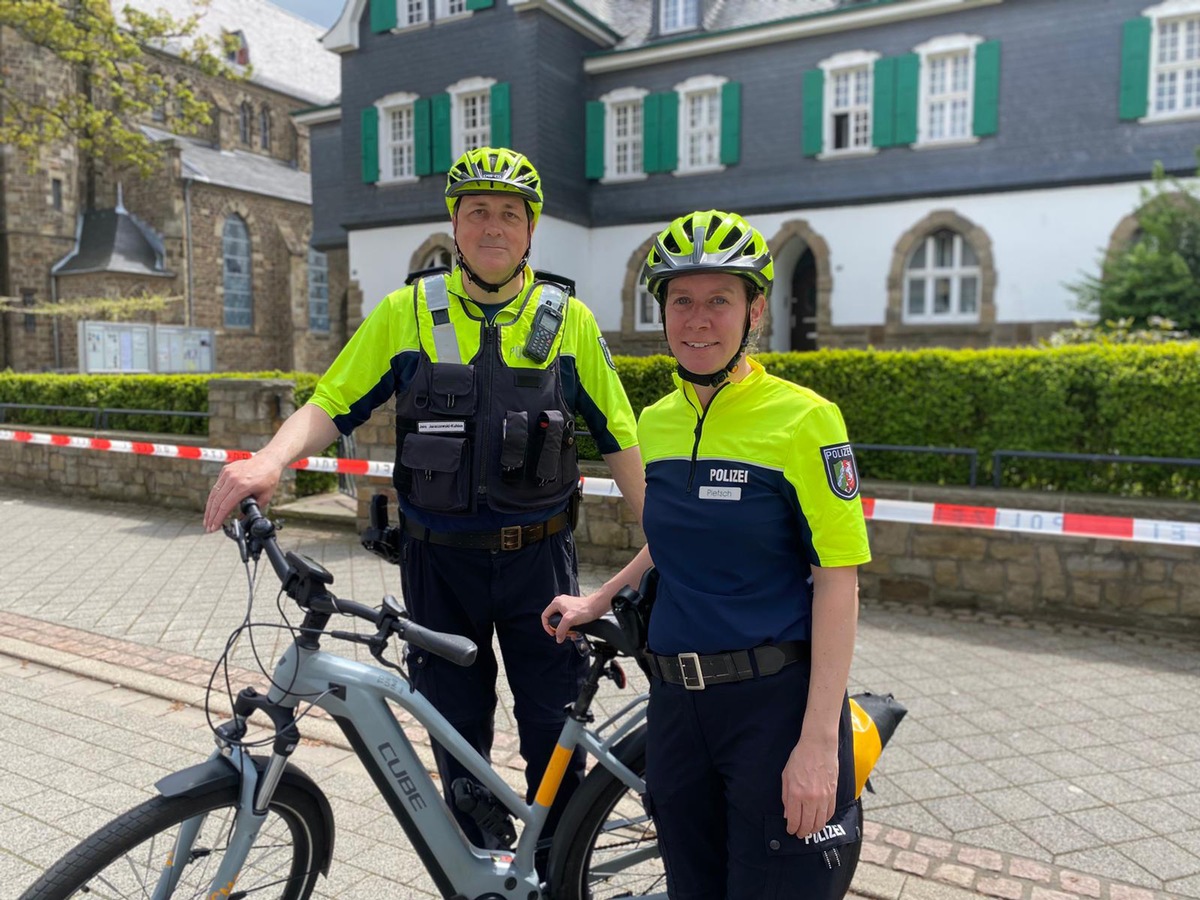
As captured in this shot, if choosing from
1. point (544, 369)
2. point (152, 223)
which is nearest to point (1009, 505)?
point (544, 369)

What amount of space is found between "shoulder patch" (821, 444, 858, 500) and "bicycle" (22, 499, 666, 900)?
73cm

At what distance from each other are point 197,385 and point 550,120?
12.0m

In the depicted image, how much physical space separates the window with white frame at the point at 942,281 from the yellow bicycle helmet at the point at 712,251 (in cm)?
1813

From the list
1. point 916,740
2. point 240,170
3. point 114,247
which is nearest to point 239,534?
point 916,740

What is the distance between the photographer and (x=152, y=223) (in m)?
32.6

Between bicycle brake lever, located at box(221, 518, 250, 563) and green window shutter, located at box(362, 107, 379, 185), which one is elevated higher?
green window shutter, located at box(362, 107, 379, 185)

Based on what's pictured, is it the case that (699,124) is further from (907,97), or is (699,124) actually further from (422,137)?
(422,137)

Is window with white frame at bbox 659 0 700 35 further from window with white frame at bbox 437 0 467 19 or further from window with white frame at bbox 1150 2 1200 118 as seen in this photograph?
window with white frame at bbox 1150 2 1200 118

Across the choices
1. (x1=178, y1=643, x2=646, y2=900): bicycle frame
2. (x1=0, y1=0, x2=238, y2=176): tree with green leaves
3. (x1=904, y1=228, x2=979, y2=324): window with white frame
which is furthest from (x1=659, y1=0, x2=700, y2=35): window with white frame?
(x1=178, y1=643, x2=646, y2=900): bicycle frame

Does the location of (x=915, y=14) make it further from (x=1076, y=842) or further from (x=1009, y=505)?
(x=1076, y=842)

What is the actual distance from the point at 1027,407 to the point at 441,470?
550 centimetres

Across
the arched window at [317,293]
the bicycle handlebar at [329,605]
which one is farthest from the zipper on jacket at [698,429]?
the arched window at [317,293]

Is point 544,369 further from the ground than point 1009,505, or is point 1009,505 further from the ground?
point 544,369

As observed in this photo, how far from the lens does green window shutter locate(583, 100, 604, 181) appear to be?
70.3 ft
